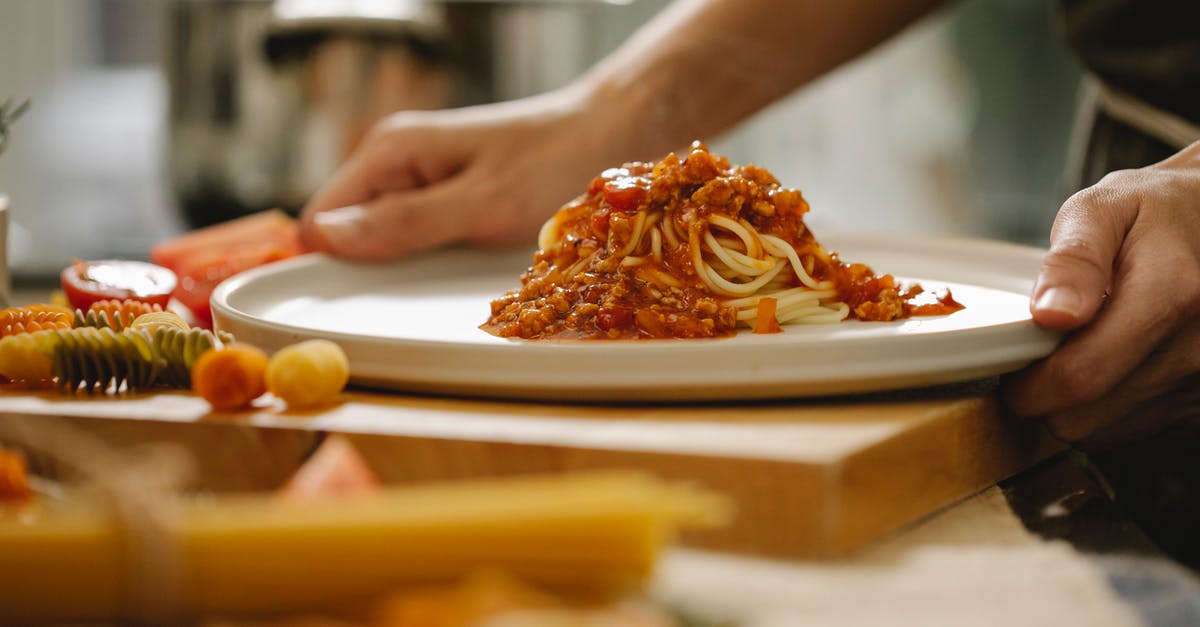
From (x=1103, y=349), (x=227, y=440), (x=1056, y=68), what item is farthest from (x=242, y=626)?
(x=1056, y=68)

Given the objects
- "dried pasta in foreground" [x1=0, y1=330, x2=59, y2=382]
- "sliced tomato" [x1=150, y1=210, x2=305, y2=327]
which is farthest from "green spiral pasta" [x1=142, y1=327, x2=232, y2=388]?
"sliced tomato" [x1=150, y1=210, x2=305, y2=327]

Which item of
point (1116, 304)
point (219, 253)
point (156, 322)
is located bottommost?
point (219, 253)

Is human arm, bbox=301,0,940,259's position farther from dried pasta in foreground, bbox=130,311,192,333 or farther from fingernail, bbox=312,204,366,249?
dried pasta in foreground, bbox=130,311,192,333

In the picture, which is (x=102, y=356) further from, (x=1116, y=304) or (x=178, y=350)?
(x=1116, y=304)

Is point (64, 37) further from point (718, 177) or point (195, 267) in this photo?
point (718, 177)

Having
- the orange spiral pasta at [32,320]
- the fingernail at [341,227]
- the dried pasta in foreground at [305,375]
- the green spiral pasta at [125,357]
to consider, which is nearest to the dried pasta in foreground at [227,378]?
the dried pasta in foreground at [305,375]

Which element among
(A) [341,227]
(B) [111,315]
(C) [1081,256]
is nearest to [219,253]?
(A) [341,227]
